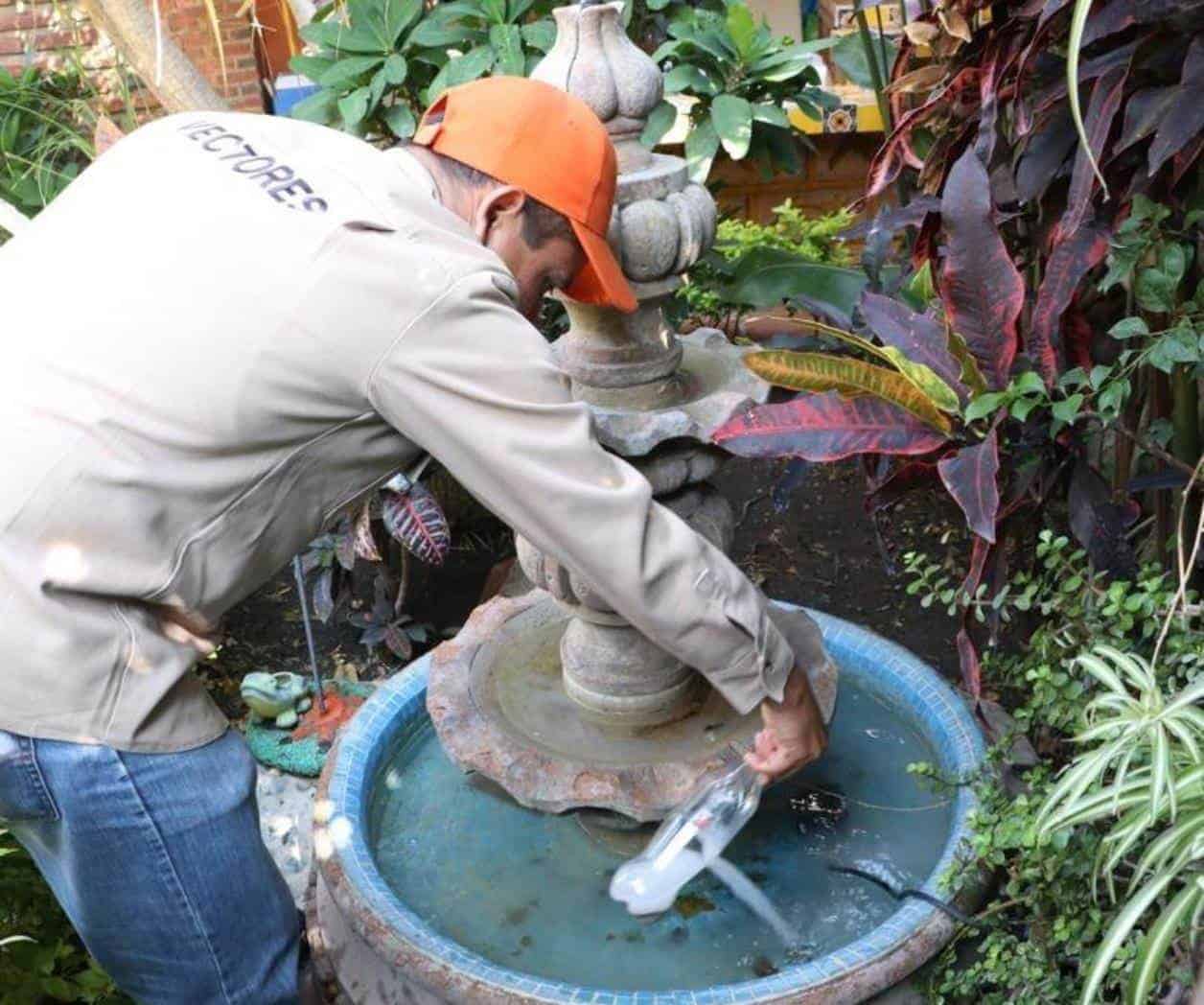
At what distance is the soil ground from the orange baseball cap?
7.28ft

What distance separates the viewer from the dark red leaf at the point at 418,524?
3.53 meters

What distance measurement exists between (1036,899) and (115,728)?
145 centimetres

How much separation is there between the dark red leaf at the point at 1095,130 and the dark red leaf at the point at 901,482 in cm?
50

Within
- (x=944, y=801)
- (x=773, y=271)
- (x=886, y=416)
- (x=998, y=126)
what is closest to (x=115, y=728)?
(x=886, y=416)

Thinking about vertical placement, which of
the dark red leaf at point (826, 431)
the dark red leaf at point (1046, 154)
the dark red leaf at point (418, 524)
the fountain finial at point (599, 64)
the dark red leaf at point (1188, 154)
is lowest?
the dark red leaf at point (418, 524)

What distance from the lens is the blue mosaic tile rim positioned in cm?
224

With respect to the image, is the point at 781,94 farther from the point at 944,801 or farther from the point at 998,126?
the point at 944,801

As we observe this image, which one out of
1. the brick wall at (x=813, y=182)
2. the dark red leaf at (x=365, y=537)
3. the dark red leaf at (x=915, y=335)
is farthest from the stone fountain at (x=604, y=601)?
the brick wall at (x=813, y=182)

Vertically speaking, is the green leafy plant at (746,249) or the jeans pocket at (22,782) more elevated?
the jeans pocket at (22,782)

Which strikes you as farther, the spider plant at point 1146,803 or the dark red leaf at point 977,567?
the dark red leaf at point 977,567

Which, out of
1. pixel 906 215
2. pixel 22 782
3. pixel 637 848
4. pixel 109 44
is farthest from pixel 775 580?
pixel 109 44

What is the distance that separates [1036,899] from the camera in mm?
2256

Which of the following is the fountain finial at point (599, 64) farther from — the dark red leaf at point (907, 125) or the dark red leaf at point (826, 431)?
the dark red leaf at point (907, 125)

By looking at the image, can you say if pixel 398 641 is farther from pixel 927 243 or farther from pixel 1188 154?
pixel 1188 154
